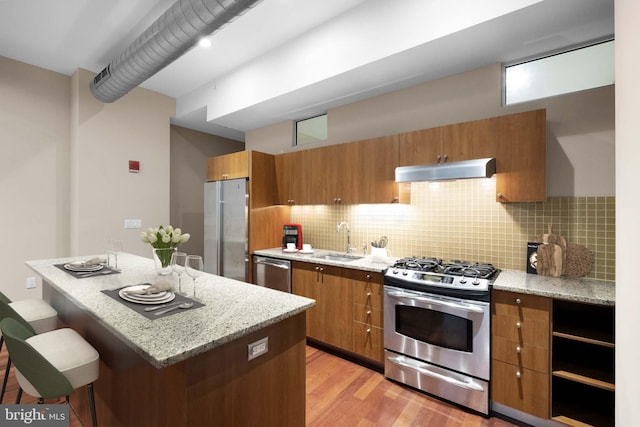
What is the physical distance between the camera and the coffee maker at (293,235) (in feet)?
12.2

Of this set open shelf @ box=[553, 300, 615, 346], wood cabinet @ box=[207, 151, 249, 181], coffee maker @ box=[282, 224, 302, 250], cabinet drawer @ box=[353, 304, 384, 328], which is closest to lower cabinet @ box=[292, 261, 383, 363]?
cabinet drawer @ box=[353, 304, 384, 328]

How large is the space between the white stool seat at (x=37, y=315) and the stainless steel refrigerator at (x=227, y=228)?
186 centimetres

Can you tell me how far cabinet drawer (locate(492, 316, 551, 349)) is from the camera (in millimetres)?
1879

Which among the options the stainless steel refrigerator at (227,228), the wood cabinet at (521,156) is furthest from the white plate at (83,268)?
the wood cabinet at (521,156)

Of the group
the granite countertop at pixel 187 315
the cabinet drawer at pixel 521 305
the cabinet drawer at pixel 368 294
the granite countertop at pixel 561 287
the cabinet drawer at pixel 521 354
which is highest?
the granite countertop at pixel 187 315

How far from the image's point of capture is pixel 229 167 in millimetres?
3885

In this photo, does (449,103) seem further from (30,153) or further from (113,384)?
(30,153)

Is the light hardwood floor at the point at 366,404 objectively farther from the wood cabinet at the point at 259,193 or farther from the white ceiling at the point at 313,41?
the white ceiling at the point at 313,41

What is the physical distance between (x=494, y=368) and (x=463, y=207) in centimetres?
135

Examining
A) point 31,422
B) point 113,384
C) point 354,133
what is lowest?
point 31,422

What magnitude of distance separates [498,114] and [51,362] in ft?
11.2

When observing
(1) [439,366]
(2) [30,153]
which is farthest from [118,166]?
(1) [439,366]

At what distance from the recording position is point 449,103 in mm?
2807

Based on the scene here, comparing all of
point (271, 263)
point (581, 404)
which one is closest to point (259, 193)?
point (271, 263)
